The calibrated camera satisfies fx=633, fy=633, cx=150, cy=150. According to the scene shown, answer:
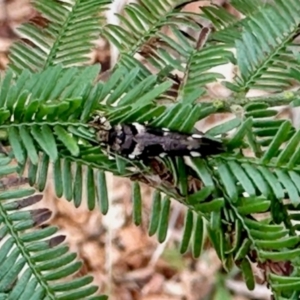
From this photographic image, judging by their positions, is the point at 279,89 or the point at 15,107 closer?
the point at 15,107

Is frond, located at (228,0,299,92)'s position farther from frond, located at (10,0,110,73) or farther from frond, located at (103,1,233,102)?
frond, located at (10,0,110,73)

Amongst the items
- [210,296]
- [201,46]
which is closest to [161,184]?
[201,46]

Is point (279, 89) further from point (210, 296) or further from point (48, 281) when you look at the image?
point (210, 296)

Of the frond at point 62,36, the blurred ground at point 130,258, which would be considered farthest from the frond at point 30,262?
the blurred ground at point 130,258

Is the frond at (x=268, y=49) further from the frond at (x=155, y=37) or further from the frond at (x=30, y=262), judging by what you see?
the frond at (x=30, y=262)

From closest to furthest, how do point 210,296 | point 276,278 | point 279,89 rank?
1. point 276,278
2. point 279,89
3. point 210,296

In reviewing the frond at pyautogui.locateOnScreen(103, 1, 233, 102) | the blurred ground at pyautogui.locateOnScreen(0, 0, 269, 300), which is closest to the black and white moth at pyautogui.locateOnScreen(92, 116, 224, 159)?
the frond at pyautogui.locateOnScreen(103, 1, 233, 102)
